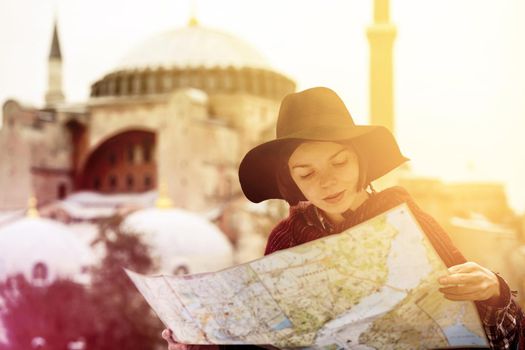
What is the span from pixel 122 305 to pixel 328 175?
1061 cm

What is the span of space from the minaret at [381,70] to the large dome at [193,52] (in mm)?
9146

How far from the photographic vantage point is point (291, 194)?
58.4 inches

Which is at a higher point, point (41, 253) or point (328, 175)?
point (328, 175)

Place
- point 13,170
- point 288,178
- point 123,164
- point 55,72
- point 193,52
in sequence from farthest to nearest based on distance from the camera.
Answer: point 55,72
point 193,52
point 123,164
point 13,170
point 288,178

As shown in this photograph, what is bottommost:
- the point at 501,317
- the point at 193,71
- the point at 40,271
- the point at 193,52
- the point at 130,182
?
the point at 130,182

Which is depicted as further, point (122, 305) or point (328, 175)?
point (122, 305)

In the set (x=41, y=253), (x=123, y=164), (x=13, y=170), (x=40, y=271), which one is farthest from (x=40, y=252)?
(x=123, y=164)

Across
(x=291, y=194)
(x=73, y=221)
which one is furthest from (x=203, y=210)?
(x=291, y=194)

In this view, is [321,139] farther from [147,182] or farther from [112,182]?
[112,182]

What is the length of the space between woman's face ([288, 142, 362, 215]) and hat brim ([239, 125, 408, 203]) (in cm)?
3

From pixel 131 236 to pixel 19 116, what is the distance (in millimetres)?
6798

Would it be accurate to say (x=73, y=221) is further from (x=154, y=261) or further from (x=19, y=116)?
(x=154, y=261)

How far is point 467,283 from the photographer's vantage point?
1.17 meters

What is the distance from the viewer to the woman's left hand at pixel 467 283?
1.16m
